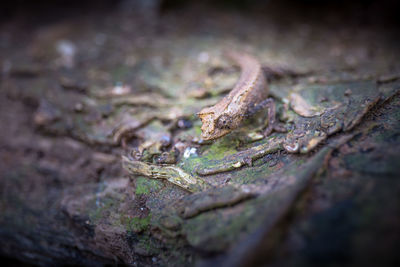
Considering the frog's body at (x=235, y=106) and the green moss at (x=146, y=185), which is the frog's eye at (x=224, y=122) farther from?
the green moss at (x=146, y=185)

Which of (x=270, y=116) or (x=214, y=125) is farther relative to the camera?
(x=270, y=116)

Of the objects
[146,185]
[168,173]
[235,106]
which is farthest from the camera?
[235,106]

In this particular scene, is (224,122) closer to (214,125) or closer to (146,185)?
(214,125)

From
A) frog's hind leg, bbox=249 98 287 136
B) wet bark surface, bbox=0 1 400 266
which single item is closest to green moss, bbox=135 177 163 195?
wet bark surface, bbox=0 1 400 266

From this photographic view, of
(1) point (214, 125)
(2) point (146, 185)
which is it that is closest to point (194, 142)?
(1) point (214, 125)

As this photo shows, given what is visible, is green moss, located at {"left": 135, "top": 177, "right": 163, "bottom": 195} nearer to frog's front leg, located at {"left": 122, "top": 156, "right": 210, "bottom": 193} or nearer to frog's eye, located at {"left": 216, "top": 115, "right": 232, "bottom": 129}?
frog's front leg, located at {"left": 122, "top": 156, "right": 210, "bottom": 193}

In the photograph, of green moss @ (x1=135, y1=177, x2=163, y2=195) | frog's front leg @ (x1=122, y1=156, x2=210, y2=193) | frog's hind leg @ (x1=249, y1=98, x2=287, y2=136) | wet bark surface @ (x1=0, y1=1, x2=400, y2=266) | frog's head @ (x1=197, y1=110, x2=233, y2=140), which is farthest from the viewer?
frog's hind leg @ (x1=249, y1=98, x2=287, y2=136)
